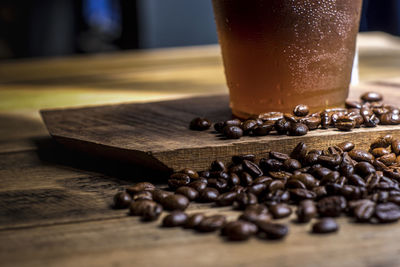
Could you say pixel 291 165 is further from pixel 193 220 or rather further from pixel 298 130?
pixel 193 220

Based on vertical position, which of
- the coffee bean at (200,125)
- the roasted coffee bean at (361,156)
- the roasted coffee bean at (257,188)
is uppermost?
the coffee bean at (200,125)

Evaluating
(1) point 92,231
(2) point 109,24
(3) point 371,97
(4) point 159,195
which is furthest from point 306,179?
(2) point 109,24

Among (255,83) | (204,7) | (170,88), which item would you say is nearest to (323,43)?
(255,83)

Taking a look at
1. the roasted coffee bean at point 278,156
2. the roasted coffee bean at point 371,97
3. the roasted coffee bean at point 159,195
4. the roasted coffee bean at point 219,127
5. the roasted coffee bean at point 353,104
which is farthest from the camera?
the roasted coffee bean at point 371,97

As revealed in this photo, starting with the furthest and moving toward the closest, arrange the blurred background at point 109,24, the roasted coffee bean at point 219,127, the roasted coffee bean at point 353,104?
the blurred background at point 109,24
the roasted coffee bean at point 353,104
the roasted coffee bean at point 219,127

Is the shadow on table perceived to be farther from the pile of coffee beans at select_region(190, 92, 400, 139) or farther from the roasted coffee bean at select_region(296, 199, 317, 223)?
the roasted coffee bean at select_region(296, 199, 317, 223)

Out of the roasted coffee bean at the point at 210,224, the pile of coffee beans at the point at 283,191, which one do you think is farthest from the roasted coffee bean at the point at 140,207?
the roasted coffee bean at the point at 210,224

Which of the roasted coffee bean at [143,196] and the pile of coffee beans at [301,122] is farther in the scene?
the pile of coffee beans at [301,122]

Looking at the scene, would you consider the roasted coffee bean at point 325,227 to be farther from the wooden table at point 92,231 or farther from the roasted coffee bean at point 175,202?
the roasted coffee bean at point 175,202
